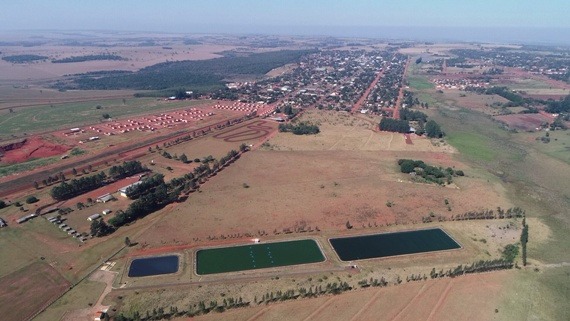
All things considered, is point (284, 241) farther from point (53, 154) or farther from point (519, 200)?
point (53, 154)

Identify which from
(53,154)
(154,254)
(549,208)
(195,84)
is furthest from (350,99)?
(154,254)

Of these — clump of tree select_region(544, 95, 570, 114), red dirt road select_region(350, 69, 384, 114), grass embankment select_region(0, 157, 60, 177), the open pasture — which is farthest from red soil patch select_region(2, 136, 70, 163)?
clump of tree select_region(544, 95, 570, 114)

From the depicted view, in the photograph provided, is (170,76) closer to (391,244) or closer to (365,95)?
(365,95)

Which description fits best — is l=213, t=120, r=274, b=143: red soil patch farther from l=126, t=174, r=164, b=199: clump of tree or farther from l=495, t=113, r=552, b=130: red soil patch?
l=495, t=113, r=552, b=130: red soil patch

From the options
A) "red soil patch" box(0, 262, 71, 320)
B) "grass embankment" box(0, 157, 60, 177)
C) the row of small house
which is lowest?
"red soil patch" box(0, 262, 71, 320)

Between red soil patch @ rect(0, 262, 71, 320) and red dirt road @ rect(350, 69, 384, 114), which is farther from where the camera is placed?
red dirt road @ rect(350, 69, 384, 114)

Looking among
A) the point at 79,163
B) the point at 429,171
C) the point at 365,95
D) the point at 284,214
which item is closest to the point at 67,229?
the point at 79,163

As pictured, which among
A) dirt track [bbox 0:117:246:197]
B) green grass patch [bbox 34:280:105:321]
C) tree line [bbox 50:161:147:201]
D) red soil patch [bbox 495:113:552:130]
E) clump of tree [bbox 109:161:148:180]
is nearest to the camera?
green grass patch [bbox 34:280:105:321]
